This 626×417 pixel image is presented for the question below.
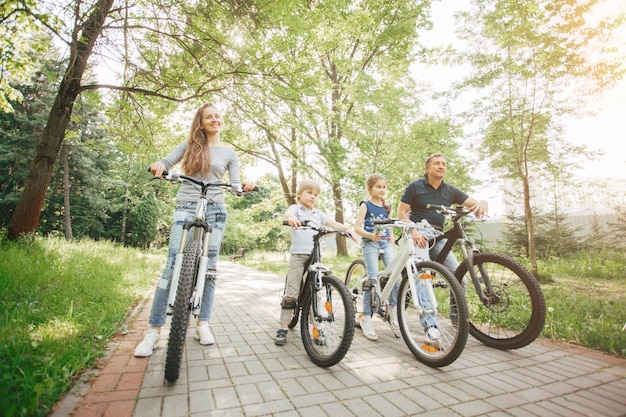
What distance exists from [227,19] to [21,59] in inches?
235

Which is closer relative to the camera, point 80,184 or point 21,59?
point 21,59

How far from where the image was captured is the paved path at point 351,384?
1.99m

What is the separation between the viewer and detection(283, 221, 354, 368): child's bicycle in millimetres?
2562

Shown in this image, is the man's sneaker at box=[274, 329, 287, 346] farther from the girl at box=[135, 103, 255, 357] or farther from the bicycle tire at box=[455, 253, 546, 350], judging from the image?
the bicycle tire at box=[455, 253, 546, 350]

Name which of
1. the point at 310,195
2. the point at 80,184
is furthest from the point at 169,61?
the point at 80,184

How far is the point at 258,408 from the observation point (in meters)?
1.97

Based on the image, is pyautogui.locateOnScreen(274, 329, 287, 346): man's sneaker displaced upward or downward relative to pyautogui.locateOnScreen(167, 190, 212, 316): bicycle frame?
downward

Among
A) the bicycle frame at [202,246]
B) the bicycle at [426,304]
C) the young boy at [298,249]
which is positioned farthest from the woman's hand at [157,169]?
the bicycle at [426,304]

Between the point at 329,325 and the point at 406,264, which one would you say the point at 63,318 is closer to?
the point at 329,325

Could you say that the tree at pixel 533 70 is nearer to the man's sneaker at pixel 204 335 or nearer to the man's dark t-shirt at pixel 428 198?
the man's dark t-shirt at pixel 428 198

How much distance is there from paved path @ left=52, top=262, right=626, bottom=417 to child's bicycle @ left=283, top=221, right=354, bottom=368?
0.16m

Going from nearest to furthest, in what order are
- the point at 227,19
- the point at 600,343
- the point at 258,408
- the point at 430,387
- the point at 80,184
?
1. the point at 258,408
2. the point at 430,387
3. the point at 600,343
4. the point at 227,19
5. the point at 80,184

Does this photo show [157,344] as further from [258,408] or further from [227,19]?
[227,19]

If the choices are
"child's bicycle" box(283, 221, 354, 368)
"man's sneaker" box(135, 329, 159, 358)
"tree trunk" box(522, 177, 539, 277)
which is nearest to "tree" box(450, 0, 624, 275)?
"tree trunk" box(522, 177, 539, 277)
